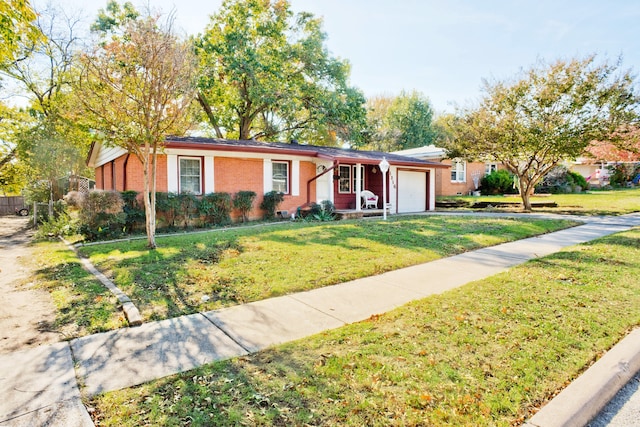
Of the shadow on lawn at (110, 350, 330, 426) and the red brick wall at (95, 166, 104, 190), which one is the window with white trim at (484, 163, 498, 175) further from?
the shadow on lawn at (110, 350, 330, 426)

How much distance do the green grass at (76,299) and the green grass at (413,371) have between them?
1762 millimetres

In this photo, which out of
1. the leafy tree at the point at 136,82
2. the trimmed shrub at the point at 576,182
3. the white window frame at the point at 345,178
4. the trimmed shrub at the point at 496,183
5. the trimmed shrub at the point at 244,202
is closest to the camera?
the leafy tree at the point at 136,82

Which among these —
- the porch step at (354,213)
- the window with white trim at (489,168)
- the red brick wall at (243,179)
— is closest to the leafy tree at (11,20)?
the red brick wall at (243,179)

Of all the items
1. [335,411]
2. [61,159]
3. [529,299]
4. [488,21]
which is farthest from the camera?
[61,159]

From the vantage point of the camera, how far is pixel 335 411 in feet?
8.34

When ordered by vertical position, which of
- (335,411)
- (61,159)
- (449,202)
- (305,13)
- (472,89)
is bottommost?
(335,411)

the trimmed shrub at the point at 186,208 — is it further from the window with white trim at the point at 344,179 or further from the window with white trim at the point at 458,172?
the window with white trim at the point at 458,172

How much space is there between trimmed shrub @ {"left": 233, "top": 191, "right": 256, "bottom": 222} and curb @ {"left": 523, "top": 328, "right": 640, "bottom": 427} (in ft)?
38.6

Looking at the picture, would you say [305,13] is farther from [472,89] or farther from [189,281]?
[189,281]

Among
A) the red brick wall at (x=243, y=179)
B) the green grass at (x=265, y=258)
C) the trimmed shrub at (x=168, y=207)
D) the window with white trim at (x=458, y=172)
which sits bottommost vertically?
the green grass at (x=265, y=258)

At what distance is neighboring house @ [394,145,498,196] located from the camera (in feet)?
82.9

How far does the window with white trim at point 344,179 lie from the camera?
56.2ft

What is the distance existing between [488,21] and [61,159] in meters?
20.1

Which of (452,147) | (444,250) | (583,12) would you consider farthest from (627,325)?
(452,147)
